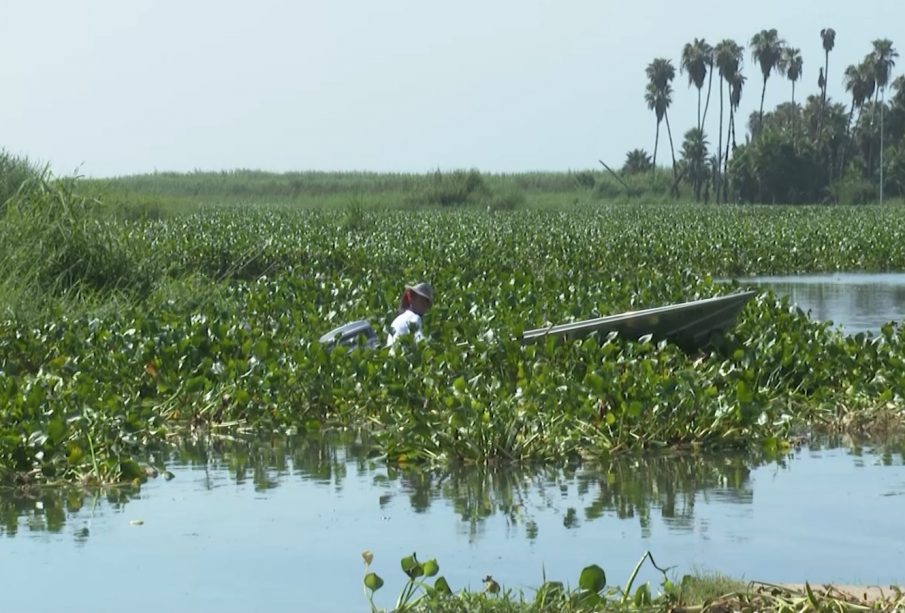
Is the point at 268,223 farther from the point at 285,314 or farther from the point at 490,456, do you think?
the point at 490,456

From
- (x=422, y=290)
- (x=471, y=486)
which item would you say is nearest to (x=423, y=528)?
(x=471, y=486)

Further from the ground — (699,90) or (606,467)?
(699,90)

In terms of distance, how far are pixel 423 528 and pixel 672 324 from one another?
221 inches

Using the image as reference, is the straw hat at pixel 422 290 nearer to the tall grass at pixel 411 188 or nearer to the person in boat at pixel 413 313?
the person in boat at pixel 413 313

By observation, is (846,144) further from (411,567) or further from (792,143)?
(411,567)

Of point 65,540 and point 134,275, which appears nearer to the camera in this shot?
point 65,540

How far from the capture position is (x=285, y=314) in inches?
622

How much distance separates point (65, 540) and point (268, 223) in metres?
32.4

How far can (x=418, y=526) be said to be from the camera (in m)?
7.81

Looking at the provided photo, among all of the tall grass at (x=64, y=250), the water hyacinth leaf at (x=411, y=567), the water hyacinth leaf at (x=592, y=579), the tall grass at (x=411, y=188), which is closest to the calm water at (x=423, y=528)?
the water hyacinth leaf at (x=411, y=567)

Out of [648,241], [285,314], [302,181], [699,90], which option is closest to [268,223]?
[648,241]

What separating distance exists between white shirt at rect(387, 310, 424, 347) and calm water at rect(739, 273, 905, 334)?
5.77m

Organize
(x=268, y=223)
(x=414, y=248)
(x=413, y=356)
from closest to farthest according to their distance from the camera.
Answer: (x=413, y=356) → (x=414, y=248) → (x=268, y=223)

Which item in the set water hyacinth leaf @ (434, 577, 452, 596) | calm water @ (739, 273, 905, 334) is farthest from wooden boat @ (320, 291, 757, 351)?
water hyacinth leaf @ (434, 577, 452, 596)
